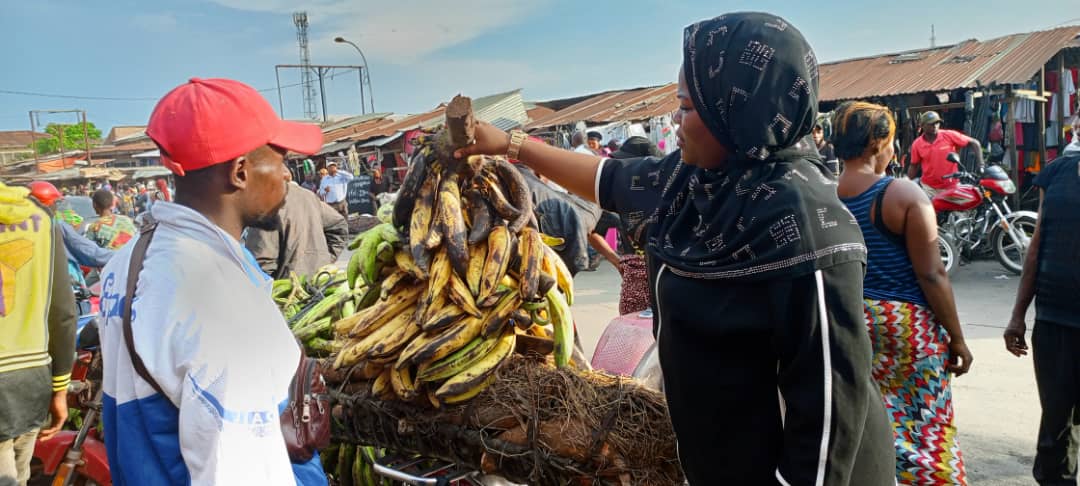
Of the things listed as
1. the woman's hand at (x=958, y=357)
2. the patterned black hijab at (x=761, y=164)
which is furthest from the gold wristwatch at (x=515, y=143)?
the woman's hand at (x=958, y=357)

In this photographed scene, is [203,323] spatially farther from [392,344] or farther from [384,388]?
[384,388]

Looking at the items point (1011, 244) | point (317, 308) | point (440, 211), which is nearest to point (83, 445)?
point (317, 308)

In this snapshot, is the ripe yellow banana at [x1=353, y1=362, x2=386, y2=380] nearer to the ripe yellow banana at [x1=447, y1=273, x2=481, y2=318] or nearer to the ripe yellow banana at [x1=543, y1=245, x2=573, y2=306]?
the ripe yellow banana at [x1=447, y1=273, x2=481, y2=318]

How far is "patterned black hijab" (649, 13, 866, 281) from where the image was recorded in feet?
4.84

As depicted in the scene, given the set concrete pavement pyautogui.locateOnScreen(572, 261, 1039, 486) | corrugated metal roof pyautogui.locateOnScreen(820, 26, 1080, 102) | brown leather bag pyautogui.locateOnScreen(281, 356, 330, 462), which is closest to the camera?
brown leather bag pyautogui.locateOnScreen(281, 356, 330, 462)

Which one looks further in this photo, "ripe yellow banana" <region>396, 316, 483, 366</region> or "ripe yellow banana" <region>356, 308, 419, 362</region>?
"ripe yellow banana" <region>356, 308, 419, 362</region>

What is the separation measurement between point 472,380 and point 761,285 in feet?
3.78

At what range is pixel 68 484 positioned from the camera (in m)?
3.50

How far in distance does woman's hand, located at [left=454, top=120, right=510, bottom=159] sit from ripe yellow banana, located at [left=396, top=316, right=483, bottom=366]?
0.57 m

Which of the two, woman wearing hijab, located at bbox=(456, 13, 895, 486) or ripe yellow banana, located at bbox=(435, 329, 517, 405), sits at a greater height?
woman wearing hijab, located at bbox=(456, 13, 895, 486)

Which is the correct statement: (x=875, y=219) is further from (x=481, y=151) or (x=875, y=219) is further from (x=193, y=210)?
(x=193, y=210)

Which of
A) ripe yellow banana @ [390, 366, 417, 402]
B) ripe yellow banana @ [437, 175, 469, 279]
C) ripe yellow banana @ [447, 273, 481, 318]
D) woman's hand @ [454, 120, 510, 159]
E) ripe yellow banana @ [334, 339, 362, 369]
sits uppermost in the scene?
woman's hand @ [454, 120, 510, 159]

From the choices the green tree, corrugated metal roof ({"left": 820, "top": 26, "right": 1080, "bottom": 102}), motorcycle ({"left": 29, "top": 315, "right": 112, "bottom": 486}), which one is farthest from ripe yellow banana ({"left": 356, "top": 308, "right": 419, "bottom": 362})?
the green tree

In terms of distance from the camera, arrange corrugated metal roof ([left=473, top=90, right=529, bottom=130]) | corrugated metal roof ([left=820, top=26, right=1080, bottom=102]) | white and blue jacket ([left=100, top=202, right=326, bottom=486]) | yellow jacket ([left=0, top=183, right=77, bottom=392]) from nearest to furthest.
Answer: white and blue jacket ([left=100, top=202, right=326, bottom=486])
yellow jacket ([left=0, top=183, right=77, bottom=392])
corrugated metal roof ([left=820, top=26, right=1080, bottom=102])
corrugated metal roof ([left=473, top=90, right=529, bottom=130])
